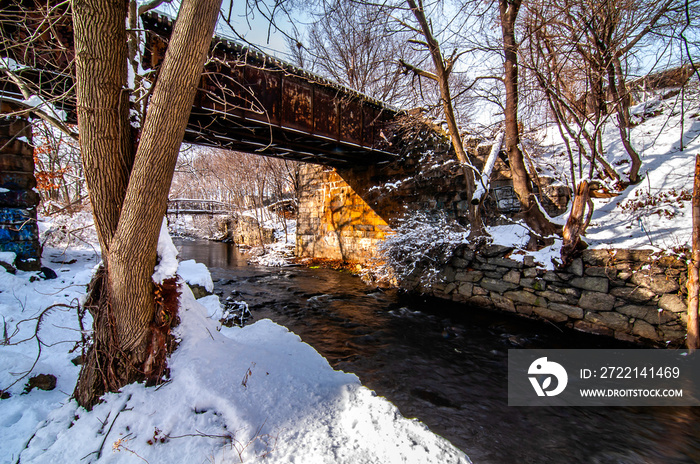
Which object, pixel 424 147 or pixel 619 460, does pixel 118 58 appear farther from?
pixel 424 147

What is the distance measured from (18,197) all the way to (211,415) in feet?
17.6

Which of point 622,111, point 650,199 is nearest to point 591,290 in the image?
point 650,199

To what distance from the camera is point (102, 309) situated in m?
2.04

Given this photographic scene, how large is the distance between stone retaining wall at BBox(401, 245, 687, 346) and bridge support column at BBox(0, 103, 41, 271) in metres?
7.48

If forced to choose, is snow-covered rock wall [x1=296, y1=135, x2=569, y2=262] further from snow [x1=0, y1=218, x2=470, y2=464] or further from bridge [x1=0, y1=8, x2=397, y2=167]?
snow [x1=0, y1=218, x2=470, y2=464]

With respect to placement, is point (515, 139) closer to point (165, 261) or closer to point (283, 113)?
point (283, 113)

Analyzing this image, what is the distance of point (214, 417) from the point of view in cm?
189

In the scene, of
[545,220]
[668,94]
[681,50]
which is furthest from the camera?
[668,94]

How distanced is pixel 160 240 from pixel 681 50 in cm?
724

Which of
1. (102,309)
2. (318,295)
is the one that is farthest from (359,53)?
(102,309)

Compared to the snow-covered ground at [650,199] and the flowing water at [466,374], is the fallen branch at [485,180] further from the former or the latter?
the flowing water at [466,374]

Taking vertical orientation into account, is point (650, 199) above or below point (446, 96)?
below

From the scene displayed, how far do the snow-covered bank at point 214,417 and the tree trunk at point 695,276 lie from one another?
4146 mm

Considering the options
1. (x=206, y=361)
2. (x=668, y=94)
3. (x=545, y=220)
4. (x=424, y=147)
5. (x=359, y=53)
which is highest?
(x=359, y=53)
